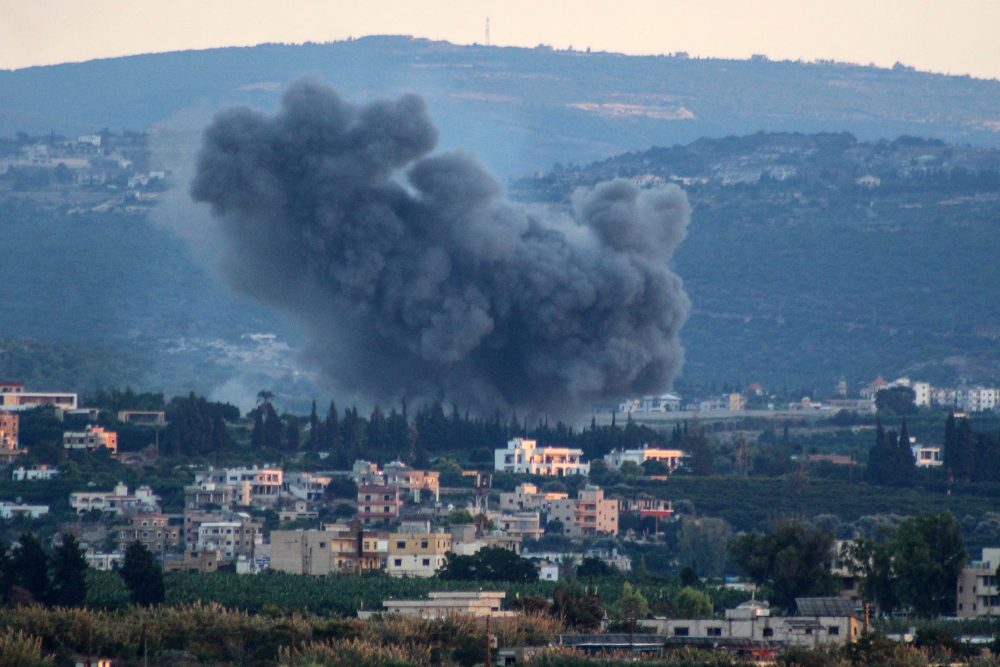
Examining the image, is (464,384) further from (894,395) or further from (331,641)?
(331,641)

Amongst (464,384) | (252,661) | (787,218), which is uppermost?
(787,218)

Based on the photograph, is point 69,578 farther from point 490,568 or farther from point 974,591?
point 974,591

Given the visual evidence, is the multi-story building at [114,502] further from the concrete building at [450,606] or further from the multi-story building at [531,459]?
the concrete building at [450,606]

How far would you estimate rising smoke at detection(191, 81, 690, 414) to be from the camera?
309 feet

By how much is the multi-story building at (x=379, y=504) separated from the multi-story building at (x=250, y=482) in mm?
3058

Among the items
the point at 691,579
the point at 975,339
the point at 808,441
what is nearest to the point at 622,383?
the point at 808,441

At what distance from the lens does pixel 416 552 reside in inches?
2810

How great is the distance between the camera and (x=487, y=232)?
316ft

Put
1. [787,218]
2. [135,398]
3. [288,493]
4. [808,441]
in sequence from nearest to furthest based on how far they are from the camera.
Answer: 1. [288,493]
2. [135,398]
3. [808,441]
4. [787,218]

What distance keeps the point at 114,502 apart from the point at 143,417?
56.7 ft

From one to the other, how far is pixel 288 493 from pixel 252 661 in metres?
43.2

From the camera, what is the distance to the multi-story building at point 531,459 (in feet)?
309

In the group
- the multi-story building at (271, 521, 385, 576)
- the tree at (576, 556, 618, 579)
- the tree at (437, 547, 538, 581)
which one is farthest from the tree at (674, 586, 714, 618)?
the multi-story building at (271, 521, 385, 576)

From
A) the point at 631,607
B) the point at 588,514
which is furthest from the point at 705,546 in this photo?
the point at 631,607
